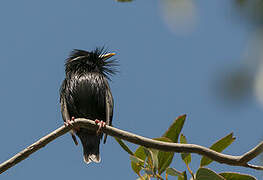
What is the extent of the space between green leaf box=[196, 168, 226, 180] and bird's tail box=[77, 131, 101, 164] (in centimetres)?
427

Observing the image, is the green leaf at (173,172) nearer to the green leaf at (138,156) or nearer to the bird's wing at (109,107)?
the green leaf at (138,156)

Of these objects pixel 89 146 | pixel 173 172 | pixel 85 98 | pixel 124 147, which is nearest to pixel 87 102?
pixel 85 98

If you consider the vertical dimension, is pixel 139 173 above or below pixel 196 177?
above

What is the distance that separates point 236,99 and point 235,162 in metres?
2.00

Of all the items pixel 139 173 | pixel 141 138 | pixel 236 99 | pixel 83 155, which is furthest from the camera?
pixel 83 155

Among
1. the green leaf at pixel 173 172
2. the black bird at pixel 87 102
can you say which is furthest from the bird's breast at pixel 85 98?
the green leaf at pixel 173 172

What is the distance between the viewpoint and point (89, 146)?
655cm

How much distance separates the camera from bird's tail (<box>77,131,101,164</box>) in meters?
6.51

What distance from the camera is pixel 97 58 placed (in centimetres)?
738

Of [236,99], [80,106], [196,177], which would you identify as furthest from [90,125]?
[236,99]

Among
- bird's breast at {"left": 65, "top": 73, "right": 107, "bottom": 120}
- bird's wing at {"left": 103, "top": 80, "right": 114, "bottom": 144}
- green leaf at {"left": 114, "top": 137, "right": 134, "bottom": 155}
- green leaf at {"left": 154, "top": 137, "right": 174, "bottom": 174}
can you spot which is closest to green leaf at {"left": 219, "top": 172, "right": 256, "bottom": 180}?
green leaf at {"left": 154, "top": 137, "right": 174, "bottom": 174}

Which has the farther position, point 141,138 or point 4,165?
point 4,165

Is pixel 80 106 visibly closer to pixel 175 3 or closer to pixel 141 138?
pixel 141 138

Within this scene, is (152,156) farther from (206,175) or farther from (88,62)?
(88,62)
